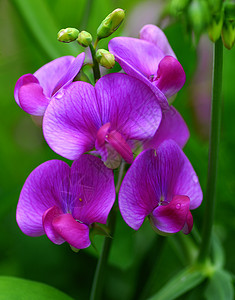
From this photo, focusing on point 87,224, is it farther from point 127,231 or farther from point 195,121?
point 195,121

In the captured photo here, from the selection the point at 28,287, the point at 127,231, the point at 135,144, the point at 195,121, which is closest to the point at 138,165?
the point at 135,144

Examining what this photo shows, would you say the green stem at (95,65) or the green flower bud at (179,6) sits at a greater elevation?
the green flower bud at (179,6)

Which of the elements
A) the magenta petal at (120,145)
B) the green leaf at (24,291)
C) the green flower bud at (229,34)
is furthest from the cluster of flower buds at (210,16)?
the green leaf at (24,291)

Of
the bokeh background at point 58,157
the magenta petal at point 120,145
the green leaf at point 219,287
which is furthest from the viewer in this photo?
the bokeh background at point 58,157

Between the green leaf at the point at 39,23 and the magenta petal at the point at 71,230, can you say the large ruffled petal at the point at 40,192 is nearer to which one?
the magenta petal at the point at 71,230

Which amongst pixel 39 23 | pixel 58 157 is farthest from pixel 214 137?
pixel 39 23

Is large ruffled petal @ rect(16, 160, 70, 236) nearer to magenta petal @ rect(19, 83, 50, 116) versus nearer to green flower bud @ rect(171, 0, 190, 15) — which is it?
magenta petal @ rect(19, 83, 50, 116)

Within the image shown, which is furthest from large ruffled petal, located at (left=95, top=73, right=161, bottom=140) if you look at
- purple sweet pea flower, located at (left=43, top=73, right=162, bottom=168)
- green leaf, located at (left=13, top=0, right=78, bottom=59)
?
green leaf, located at (left=13, top=0, right=78, bottom=59)
